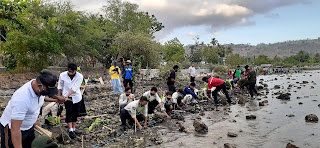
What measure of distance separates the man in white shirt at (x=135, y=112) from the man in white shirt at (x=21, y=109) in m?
3.70

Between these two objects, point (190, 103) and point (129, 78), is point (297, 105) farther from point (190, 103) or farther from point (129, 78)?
point (129, 78)

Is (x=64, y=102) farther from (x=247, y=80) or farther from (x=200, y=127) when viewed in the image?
(x=247, y=80)

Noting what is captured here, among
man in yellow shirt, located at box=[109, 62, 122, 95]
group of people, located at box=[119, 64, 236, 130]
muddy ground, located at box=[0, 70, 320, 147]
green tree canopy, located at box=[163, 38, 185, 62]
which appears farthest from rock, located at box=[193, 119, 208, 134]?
green tree canopy, located at box=[163, 38, 185, 62]

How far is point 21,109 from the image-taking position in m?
3.19

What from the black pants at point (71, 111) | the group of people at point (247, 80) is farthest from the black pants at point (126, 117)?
the group of people at point (247, 80)

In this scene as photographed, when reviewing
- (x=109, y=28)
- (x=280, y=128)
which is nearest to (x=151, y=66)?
(x=109, y=28)

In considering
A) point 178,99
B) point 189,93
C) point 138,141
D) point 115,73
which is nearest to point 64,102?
point 138,141

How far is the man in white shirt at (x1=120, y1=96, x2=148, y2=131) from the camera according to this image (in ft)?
23.5

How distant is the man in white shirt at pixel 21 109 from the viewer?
10.5ft

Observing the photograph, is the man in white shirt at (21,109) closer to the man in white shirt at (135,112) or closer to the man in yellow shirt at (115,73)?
the man in white shirt at (135,112)

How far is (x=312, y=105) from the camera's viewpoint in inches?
526

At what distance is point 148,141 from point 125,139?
0.66 metres

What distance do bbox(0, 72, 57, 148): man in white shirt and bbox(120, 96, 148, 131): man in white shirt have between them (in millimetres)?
3699

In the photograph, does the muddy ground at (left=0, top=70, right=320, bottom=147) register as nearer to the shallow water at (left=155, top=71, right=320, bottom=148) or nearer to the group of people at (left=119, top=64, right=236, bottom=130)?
the shallow water at (left=155, top=71, right=320, bottom=148)
